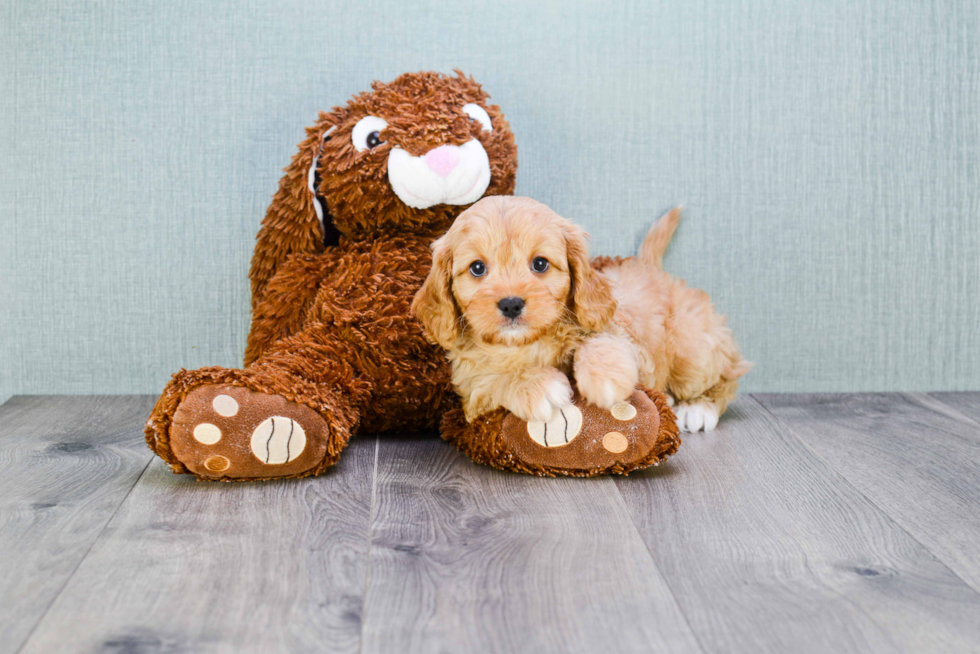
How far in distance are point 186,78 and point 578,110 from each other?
0.96 metres

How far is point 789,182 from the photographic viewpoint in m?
2.14

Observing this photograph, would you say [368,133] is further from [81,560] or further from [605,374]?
[81,560]

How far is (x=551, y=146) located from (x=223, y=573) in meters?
1.35

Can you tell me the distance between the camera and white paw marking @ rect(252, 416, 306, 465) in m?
1.44

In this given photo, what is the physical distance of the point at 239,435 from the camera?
1.43 meters

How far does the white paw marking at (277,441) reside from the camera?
1.44 meters

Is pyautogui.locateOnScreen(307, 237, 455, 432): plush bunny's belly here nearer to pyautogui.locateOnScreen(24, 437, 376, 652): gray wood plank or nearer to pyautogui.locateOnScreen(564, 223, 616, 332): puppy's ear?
pyautogui.locateOnScreen(24, 437, 376, 652): gray wood plank

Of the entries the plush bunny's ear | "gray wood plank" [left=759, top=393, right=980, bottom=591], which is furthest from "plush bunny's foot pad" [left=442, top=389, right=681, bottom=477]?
the plush bunny's ear

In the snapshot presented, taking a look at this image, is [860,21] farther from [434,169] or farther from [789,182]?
[434,169]

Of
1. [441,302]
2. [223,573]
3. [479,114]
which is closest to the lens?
[223,573]

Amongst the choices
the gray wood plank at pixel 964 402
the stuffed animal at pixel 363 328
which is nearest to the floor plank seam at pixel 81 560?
the stuffed animal at pixel 363 328

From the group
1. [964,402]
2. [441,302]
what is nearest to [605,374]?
[441,302]

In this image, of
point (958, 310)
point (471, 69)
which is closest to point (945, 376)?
point (958, 310)

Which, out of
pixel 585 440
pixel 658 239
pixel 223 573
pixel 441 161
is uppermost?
pixel 441 161
